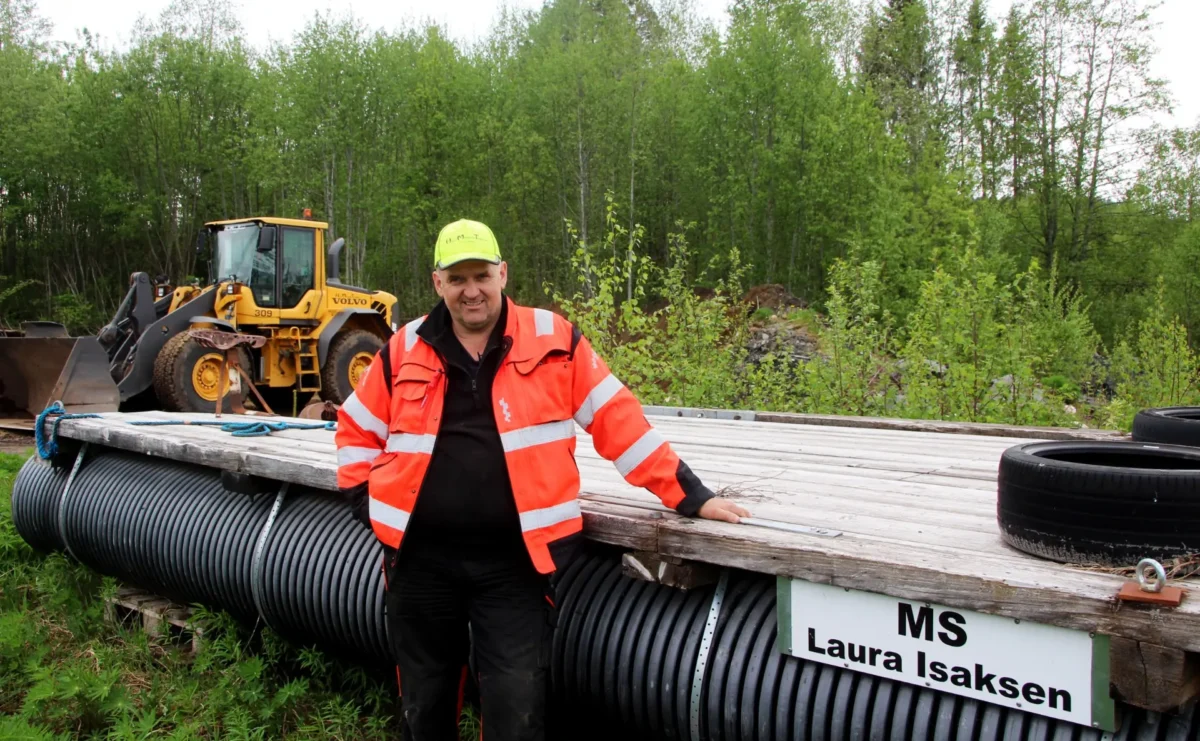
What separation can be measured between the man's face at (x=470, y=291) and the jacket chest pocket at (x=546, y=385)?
7.1 inches

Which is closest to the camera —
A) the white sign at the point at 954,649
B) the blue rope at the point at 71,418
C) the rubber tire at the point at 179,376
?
the white sign at the point at 954,649

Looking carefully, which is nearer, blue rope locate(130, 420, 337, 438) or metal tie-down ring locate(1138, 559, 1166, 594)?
metal tie-down ring locate(1138, 559, 1166, 594)

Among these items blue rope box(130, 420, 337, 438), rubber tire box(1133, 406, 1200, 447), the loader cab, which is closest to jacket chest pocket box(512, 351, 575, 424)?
rubber tire box(1133, 406, 1200, 447)

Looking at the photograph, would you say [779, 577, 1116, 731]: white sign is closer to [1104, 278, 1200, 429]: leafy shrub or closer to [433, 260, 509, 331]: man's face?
[433, 260, 509, 331]: man's face

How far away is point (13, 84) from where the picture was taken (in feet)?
102

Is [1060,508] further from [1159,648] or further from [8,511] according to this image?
[8,511]

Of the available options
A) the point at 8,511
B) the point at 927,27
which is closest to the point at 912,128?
the point at 927,27

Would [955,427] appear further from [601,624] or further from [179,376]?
[179,376]

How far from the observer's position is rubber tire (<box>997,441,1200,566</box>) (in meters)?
2.12

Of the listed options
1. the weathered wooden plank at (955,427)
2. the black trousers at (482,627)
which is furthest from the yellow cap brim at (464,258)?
the weathered wooden plank at (955,427)

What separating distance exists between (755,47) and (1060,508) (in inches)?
992

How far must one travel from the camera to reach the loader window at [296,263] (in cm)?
1243

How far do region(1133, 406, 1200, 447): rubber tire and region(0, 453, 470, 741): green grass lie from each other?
3302 mm

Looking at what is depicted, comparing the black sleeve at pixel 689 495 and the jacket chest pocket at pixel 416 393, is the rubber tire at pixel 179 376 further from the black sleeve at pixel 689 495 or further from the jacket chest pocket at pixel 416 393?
the black sleeve at pixel 689 495
